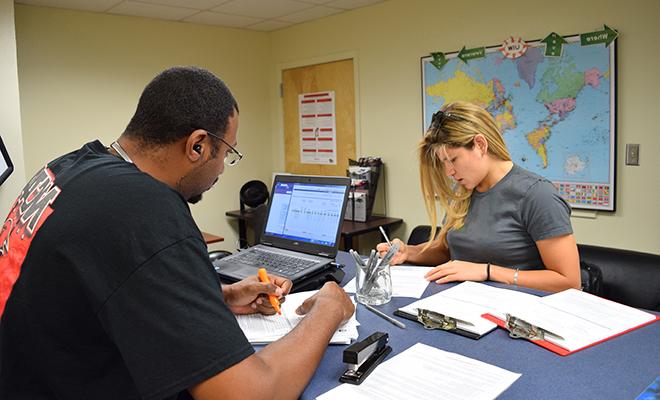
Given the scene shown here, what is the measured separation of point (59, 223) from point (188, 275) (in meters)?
0.23

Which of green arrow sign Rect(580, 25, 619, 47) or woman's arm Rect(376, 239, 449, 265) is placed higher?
green arrow sign Rect(580, 25, 619, 47)

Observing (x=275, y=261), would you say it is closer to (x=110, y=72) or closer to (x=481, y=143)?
(x=481, y=143)

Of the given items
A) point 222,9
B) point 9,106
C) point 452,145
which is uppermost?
point 222,9

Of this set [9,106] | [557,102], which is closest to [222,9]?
[9,106]

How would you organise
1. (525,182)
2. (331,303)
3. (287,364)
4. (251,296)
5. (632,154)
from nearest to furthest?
(287,364), (331,303), (251,296), (525,182), (632,154)

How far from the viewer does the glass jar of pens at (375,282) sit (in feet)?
4.81

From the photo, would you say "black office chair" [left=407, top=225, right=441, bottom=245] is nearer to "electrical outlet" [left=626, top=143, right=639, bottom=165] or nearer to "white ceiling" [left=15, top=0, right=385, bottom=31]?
"electrical outlet" [left=626, top=143, right=639, bottom=165]

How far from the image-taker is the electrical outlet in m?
2.70

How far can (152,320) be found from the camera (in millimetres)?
821

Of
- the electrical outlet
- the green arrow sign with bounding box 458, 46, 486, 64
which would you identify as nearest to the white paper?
the electrical outlet

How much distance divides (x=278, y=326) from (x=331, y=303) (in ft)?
0.52

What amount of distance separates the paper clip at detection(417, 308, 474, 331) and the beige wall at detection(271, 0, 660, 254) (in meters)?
1.97

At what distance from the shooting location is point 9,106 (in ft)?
9.77

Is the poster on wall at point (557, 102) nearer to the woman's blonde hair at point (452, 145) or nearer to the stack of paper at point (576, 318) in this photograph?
the woman's blonde hair at point (452, 145)
